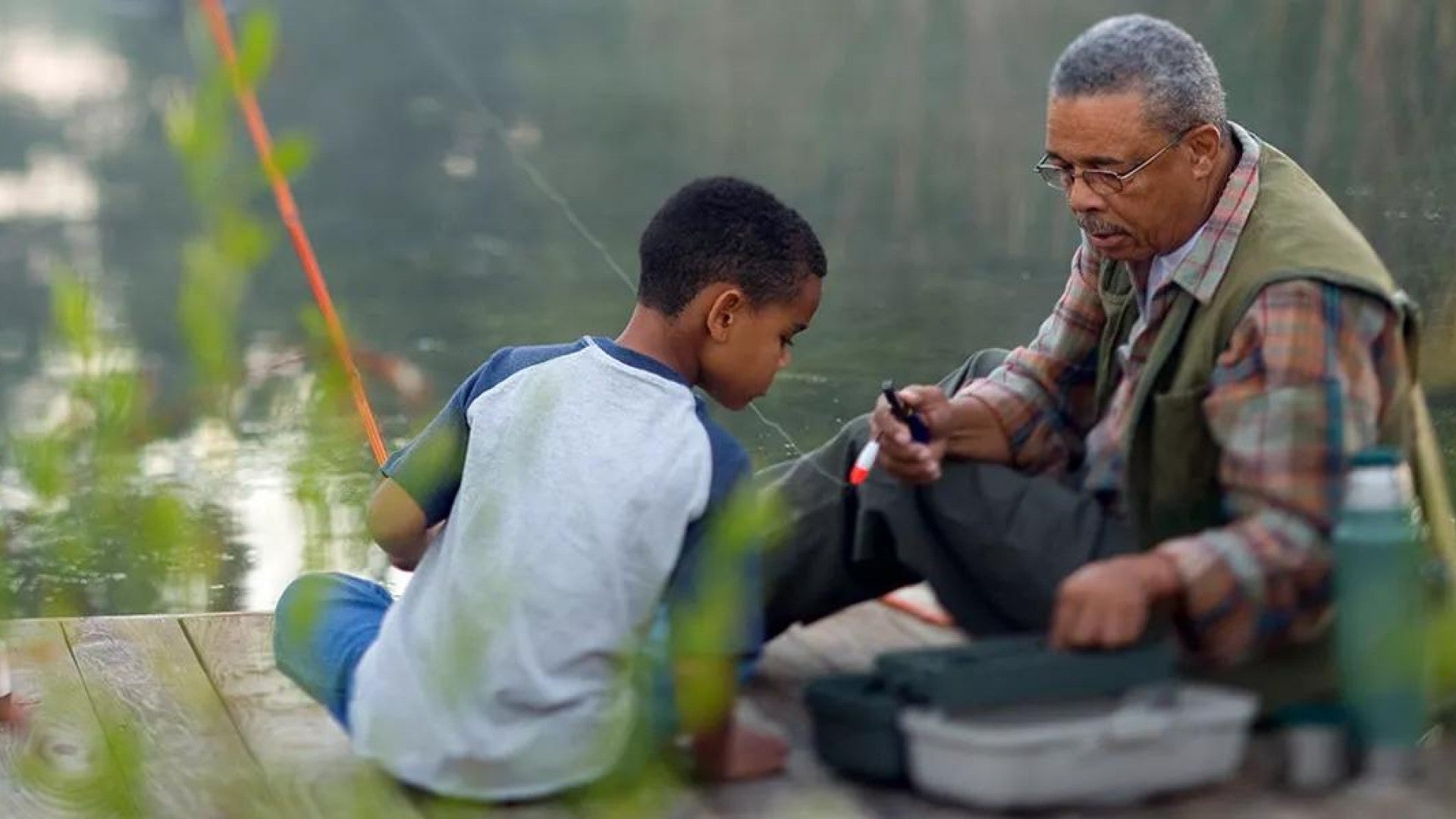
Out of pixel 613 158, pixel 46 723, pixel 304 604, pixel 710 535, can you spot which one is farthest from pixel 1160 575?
pixel 613 158

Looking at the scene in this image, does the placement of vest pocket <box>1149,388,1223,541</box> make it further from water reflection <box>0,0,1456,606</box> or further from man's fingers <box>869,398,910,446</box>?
water reflection <box>0,0,1456,606</box>

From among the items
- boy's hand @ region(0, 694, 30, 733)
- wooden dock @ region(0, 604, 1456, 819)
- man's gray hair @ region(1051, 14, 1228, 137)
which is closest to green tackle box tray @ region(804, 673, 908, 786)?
wooden dock @ region(0, 604, 1456, 819)

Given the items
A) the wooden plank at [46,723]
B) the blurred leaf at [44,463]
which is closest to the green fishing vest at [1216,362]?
the wooden plank at [46,723]

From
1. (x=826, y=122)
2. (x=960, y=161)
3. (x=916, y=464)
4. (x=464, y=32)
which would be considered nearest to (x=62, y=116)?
(x=464, y=32)

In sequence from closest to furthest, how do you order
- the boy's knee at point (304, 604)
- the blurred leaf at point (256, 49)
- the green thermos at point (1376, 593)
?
the blurred leaf at point (256, 49) → the boy's knee at point (304, 604) → the green thermos at point (1376, 593)

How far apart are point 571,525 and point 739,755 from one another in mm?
351

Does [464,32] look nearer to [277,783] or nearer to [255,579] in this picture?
[255,579]

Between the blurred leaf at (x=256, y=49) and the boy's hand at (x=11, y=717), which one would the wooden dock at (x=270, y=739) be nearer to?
the boy's hand at (x=11, y=717)

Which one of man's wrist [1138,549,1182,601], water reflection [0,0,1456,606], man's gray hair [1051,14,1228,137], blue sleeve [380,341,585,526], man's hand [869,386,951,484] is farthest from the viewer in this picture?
water reflection [0,0,1456,606]

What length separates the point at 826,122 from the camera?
9781 mm

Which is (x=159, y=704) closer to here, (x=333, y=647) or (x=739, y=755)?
(x=333, y=647)

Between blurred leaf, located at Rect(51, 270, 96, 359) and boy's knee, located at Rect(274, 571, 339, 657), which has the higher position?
blurred leaf, located at Rect(51, 270, 96, 359)

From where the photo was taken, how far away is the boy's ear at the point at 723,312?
9.64 ft

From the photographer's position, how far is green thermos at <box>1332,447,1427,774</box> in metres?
2.54
